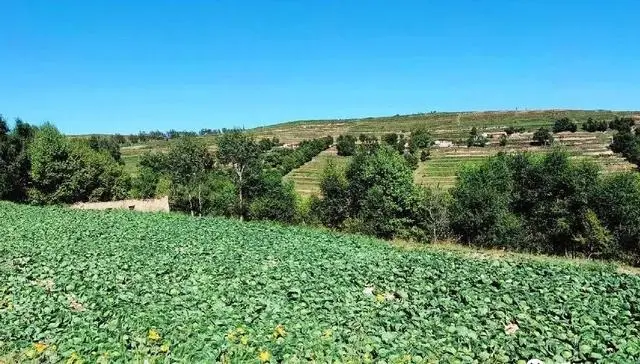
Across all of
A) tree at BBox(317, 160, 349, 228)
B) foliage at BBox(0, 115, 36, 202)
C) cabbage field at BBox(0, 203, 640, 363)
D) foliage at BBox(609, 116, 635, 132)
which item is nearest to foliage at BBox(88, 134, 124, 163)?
foliage at BBox(0, 115, 36, 202)

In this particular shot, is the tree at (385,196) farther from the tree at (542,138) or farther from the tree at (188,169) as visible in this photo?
the tree at (542,138)

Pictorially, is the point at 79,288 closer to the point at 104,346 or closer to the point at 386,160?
the point at 104,346

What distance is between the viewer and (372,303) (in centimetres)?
1364

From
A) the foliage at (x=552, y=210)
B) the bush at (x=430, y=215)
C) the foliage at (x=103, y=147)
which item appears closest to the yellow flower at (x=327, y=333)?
the foliage at (x=552, y=210)

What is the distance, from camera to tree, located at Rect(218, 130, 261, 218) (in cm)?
6431

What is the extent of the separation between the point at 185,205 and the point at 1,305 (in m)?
60.7

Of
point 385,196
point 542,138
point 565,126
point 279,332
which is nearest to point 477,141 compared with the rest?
point 542,138

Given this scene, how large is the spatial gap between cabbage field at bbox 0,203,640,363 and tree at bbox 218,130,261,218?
43.0m

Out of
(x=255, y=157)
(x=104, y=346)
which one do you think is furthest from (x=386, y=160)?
(x=104, y=346)

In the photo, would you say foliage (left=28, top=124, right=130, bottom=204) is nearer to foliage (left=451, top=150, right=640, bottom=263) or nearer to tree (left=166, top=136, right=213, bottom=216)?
tree (left=166, top=136, right=213, bottom=216)

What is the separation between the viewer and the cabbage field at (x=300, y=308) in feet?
33.8

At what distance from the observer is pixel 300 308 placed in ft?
43.1

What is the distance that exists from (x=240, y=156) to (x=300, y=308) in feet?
173

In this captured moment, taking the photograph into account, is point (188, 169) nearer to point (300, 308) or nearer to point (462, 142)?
point (300, 308)
